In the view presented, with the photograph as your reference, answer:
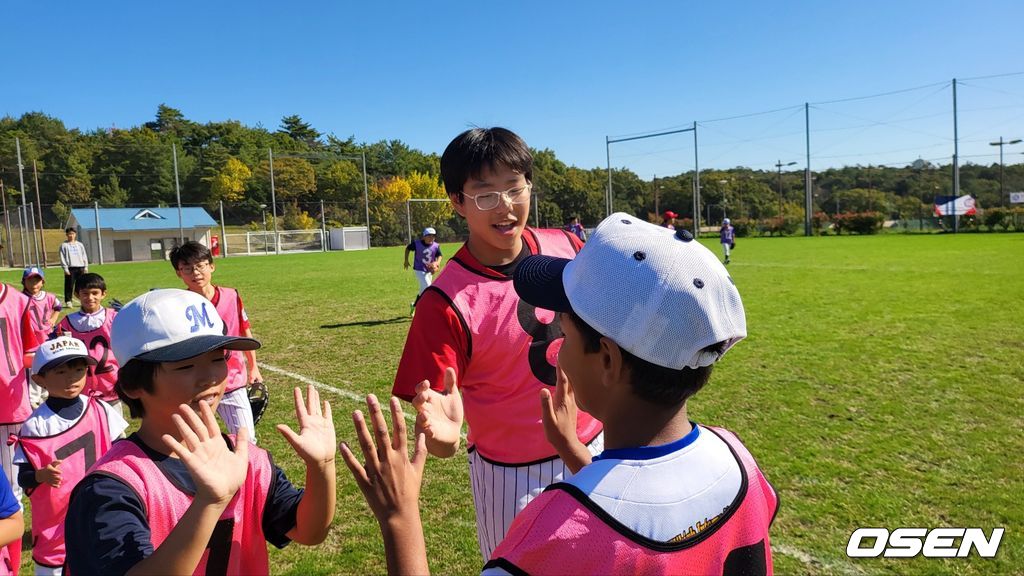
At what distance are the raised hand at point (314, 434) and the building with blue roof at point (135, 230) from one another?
51793mm

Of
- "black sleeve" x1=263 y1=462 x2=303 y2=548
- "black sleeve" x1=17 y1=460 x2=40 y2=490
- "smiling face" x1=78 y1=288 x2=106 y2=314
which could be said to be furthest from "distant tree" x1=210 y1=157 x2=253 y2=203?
"black sleeve" x1=263 y1=462 x2=303 y2=548

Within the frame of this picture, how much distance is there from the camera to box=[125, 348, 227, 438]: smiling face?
6.41ft

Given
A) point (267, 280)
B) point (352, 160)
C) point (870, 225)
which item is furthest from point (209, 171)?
point (870, 225)

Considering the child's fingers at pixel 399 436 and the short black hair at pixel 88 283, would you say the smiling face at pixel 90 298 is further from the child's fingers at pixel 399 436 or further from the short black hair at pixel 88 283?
the child's fingers at pixel 399 436

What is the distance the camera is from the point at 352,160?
8481cm

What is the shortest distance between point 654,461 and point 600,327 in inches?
12.1

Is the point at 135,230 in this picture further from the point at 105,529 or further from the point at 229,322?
the point at 105,529

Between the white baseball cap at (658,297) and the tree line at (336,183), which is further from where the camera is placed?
the tree line at (336,183)

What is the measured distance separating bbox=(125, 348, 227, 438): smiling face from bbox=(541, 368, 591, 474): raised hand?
1049 mm

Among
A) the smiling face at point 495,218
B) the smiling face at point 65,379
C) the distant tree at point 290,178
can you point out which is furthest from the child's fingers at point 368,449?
the distant tree at point 290,178

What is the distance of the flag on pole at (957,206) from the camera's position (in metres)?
47.4

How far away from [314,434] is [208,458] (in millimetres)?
306

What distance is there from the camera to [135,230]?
48.7 metres

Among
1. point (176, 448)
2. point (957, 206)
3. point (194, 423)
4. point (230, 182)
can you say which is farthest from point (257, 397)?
point (230, 182)
